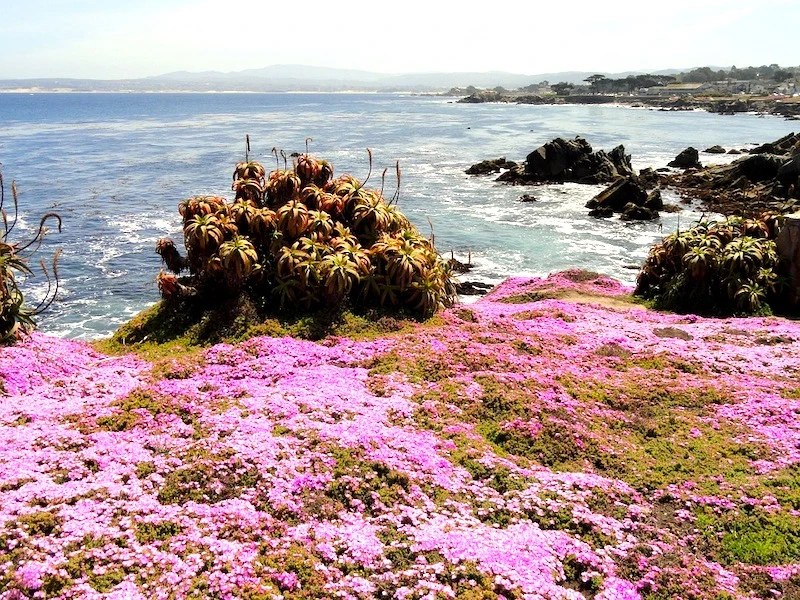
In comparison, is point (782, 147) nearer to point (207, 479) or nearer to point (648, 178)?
Answer: point (648, 178)

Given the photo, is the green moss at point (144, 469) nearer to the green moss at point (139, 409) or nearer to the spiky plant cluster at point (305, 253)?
the green moss at point (139, 409)

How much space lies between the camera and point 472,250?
127 ft

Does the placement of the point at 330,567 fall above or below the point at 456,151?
below

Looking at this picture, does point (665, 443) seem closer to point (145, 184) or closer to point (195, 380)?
point (195, 380)

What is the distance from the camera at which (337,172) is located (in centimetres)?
6247

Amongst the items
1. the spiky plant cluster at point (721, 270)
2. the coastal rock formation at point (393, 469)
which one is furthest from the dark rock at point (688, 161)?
the coastal rock formation at point (393, 469)

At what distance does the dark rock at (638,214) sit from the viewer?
47.0 metres

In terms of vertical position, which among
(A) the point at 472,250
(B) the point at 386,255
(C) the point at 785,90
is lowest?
(A) the point at 472,250

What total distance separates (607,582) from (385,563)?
280cm

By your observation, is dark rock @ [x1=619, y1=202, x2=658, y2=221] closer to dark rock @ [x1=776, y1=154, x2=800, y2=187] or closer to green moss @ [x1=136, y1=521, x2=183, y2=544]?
dark rock @ [x1=776, y1=154, x2=800, y2=187]

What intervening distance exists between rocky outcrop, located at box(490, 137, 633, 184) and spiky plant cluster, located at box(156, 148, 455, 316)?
4768 cm

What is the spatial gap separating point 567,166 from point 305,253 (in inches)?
2088

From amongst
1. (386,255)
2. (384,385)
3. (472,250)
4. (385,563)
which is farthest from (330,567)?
(472,250)

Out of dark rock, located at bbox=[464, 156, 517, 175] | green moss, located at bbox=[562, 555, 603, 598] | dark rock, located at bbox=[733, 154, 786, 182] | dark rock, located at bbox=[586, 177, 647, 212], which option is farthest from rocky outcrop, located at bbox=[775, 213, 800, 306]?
A: dark rock, located at bbox=[464, 156, 517, 175]
